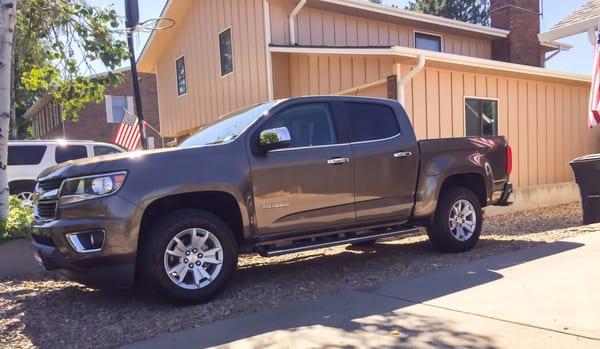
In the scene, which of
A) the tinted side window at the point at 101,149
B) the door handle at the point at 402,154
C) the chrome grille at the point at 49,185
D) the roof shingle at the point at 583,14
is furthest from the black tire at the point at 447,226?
the tinted side window at the point at 101,149

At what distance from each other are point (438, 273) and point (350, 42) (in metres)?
9.09

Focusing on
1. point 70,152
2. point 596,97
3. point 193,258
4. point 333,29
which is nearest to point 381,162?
point 193,258

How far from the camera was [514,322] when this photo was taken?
4.28 meters

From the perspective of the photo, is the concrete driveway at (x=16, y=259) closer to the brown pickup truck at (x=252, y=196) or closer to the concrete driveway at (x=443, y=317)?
the brown pickup truck at (x=252, y=196)

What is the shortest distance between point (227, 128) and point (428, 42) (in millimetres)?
11271

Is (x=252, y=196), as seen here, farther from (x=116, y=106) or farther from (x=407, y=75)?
(x=116, y=106)

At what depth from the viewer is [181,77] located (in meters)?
17.8

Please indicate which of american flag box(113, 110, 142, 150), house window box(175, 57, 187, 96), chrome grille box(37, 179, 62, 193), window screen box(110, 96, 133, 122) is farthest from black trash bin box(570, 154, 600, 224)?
window screen box(110, 96, 133, 122)

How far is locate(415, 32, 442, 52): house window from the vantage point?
15.4 m

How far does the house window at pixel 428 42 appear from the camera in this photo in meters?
15.4

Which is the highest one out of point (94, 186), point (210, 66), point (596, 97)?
point (210, 66)

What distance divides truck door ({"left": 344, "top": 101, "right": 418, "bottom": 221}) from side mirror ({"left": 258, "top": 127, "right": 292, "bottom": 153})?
103cm

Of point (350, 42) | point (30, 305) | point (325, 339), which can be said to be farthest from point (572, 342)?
point (350, 42)

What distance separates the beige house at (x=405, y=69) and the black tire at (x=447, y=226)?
379cm
